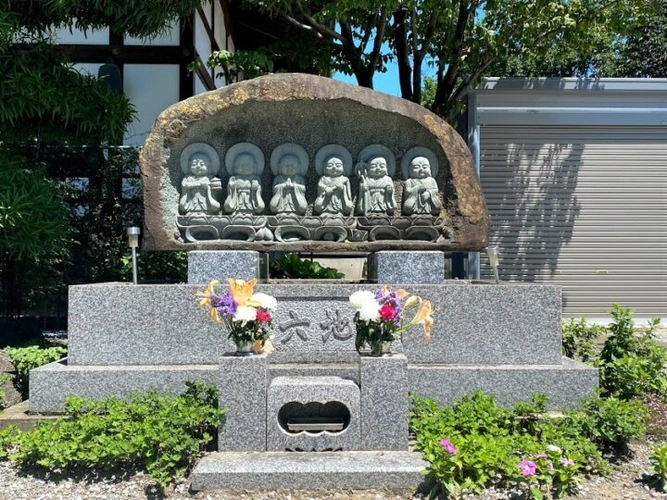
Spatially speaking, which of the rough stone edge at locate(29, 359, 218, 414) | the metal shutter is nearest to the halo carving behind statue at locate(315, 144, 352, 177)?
the rough stone edge at locate(29, 359, 218, 414)

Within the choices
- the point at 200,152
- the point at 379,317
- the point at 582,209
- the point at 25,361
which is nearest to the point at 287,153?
the point at 200,152

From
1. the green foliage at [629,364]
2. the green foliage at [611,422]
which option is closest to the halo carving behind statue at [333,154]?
the green foliage at [629,364]

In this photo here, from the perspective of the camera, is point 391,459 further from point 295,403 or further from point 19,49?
point 19,49

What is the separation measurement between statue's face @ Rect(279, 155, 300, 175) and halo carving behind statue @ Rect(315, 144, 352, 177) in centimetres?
22

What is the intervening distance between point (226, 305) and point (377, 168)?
2.58m

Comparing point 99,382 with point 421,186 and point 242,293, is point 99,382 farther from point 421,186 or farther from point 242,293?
point 421,186

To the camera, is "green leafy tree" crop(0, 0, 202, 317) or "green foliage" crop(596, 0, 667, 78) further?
"green foliage" crop(596, 0, 667, 78)

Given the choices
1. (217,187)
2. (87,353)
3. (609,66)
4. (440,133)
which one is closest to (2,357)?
(87,353)

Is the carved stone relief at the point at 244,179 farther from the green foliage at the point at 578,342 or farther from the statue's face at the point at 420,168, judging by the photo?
the green foliage at the point at 578,342

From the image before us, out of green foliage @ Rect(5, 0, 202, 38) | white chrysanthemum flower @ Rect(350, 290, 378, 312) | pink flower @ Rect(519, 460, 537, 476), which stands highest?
green foliage @ Rect(5, 0, 202, 38)

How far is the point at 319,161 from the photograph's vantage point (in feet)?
20.2

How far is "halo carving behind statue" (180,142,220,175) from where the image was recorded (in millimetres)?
6020

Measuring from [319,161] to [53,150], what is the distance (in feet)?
15.5

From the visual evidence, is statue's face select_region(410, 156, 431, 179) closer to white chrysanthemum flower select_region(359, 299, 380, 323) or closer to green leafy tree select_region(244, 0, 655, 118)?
white chrysanthemum flower select_region(359, 299, 380, 323)
